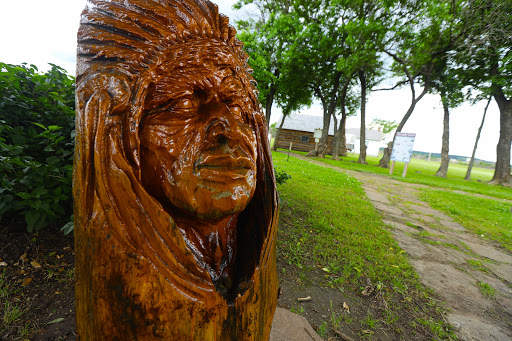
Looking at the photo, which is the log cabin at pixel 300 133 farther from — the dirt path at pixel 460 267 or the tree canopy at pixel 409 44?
the dirt path at pixel 460 267

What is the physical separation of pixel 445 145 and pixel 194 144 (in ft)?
64.2

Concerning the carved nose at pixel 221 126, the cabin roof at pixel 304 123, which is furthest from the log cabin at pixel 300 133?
the carved nose at pixel 221 126

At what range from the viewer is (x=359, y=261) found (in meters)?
2.84

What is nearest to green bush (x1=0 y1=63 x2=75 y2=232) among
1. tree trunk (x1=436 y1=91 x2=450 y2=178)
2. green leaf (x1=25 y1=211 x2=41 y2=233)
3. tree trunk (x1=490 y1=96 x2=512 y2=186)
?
green leaf (x1=25 y1=211 x2=41 y2=233)

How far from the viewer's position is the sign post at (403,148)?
1155 centimetres

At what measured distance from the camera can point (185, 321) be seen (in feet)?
2.06

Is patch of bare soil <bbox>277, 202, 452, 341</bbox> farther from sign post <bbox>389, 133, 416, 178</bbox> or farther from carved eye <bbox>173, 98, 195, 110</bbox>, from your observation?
sign post <bbox>389, 133, 416, 178</bbox>

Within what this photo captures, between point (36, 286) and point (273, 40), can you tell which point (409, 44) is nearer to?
point (273, 40)

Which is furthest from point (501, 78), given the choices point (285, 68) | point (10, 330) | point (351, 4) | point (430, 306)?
point (10, 330)

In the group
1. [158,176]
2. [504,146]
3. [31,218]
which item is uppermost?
[504,146]

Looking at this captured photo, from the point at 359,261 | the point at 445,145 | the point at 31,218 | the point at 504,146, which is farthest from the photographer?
the point at 445,145

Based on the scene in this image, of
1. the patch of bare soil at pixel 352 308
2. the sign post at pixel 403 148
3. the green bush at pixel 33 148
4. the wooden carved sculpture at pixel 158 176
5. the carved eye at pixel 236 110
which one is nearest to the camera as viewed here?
the wooden carved sculpture at pixel 158 176

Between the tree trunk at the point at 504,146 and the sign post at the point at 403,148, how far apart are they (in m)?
5.77

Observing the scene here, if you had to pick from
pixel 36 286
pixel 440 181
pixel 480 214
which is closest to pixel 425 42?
pixel 440 181
